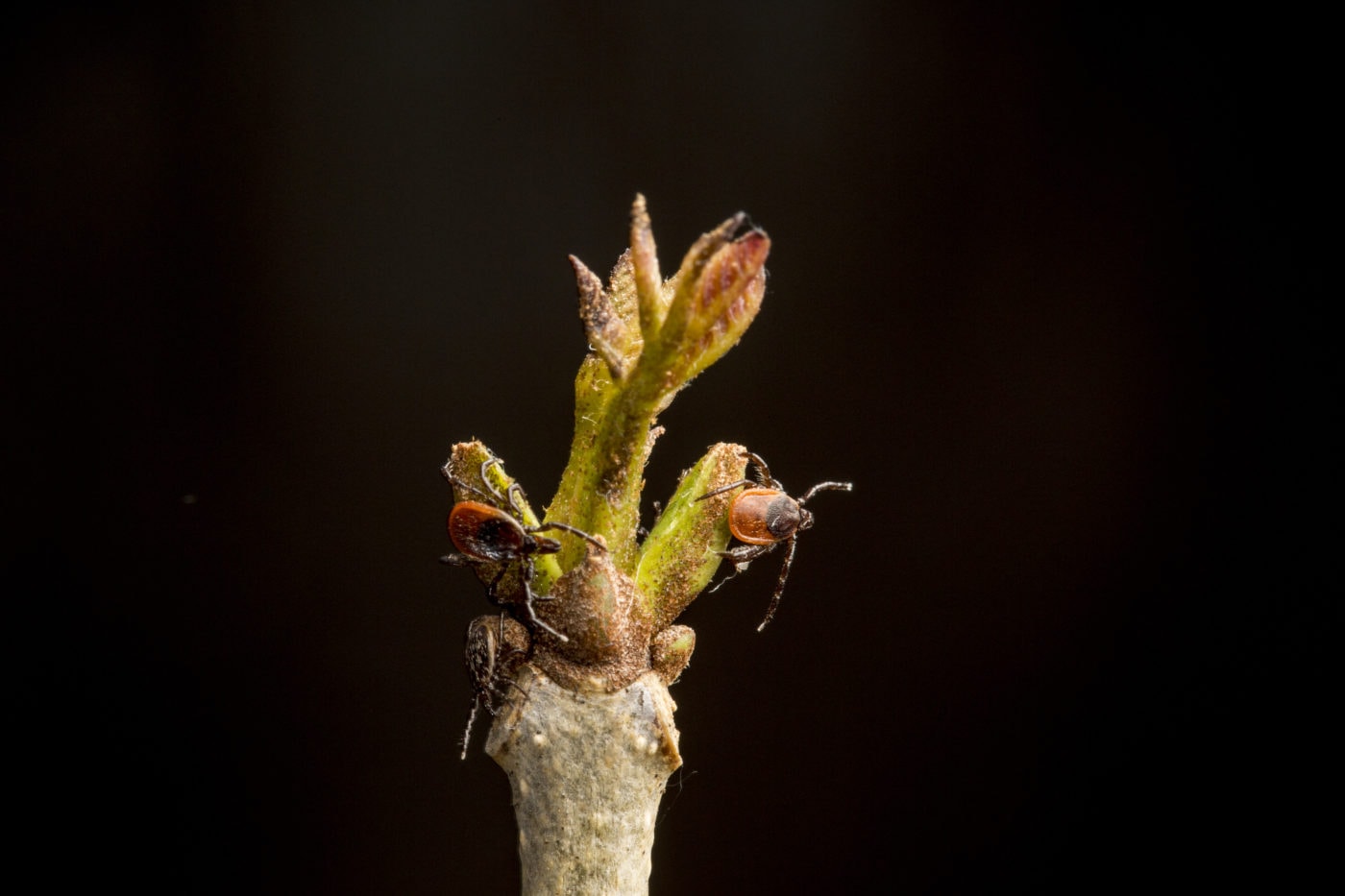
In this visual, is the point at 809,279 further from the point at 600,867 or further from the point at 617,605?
the point at 600,867

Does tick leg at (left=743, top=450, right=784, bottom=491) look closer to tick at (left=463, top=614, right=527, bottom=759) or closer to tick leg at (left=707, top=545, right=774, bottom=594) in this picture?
tick leg at (left=707, top=545, right=774, bottom=594)

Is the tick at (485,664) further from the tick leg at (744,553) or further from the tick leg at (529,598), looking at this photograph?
the tick leg at (744,553)

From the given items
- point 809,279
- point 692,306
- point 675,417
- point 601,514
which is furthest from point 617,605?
point 809,279

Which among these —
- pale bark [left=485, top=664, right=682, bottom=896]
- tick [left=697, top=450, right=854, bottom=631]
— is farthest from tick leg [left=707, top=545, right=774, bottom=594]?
pale bark [left=485, top=664, right=682, bottom=896]

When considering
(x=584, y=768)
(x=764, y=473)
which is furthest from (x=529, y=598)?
(x=764, y=473)

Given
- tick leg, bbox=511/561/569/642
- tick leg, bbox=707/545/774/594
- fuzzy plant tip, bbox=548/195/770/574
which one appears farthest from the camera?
tick leg, bbox=707/545/774/594

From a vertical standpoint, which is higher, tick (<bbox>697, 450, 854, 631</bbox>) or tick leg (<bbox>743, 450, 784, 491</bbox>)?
tick leg (<bbox>743, 450, 784, 491</bbox>)

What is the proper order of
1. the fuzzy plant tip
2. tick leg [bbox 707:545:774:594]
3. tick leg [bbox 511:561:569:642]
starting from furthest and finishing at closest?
tick leg [bbox 707:545:774:594], tick leg [bbox 511:561:569:642], the fuzzy plant tip

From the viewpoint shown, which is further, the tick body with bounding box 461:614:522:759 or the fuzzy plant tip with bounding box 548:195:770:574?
the tick body with bounding box 461:614:522:759
